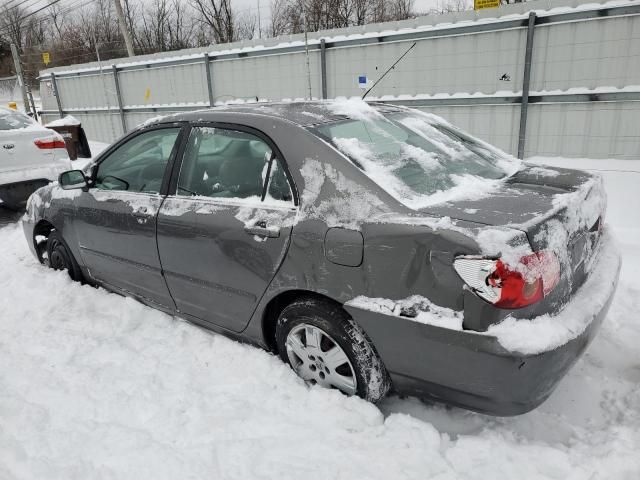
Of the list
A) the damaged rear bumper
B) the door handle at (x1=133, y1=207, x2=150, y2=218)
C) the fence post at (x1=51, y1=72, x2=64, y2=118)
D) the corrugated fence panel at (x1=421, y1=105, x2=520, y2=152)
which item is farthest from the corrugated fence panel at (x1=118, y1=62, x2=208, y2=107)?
the damaged rear bumper

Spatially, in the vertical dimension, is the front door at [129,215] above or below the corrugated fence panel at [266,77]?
below

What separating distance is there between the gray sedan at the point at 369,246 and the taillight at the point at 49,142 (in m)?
3.90

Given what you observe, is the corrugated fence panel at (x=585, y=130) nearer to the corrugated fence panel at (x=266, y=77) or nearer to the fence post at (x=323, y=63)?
the fence post at (x=323, y=63)

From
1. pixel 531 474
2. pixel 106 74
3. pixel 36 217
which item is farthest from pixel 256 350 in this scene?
pixel 106 74

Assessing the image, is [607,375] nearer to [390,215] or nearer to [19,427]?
[390,215]

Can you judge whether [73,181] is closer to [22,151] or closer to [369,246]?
[369,246]

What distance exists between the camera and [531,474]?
2.03 metres

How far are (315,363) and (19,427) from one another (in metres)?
1.51

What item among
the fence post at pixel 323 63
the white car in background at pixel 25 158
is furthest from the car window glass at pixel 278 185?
the fence post at pixel 323 63

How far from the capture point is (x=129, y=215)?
324cm

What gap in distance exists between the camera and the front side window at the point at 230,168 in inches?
101

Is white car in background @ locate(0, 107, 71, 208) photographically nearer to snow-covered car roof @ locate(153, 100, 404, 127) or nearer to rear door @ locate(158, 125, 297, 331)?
snow-covered car roof @ locate(153, 100, 404, 127)

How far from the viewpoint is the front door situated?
315 centimetres

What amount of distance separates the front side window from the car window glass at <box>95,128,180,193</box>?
22 cm
